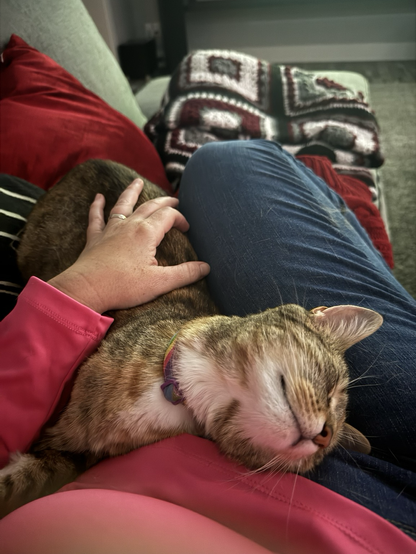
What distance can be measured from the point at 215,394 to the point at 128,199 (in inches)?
23.1

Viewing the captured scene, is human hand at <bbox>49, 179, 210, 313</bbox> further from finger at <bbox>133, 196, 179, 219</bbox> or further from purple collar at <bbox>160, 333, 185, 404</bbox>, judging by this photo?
purple collar at <bbox>160, 333, 185, 404</bbox>

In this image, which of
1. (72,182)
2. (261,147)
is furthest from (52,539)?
(261,147)

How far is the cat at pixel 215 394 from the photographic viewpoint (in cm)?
65

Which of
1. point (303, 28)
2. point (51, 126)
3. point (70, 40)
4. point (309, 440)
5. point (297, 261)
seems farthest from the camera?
point (303, 28)

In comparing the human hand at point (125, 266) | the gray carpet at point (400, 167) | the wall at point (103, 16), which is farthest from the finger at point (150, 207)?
the wall at point (103, 16)

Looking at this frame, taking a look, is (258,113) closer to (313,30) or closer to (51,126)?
(51,126)

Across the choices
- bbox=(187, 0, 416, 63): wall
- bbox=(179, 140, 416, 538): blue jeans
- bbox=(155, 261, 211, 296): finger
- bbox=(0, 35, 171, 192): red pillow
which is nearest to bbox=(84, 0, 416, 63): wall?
bbox=(187, 0, 416, 63): wall

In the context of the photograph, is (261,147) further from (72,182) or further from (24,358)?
(24,358)

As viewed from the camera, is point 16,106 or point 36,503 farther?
point 16,106

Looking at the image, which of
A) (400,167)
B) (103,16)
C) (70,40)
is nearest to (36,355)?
(70,40)

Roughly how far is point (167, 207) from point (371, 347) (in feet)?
1.95

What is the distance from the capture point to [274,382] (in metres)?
0.66

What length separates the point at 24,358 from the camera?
2.30ft

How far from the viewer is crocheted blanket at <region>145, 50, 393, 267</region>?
1647mm
